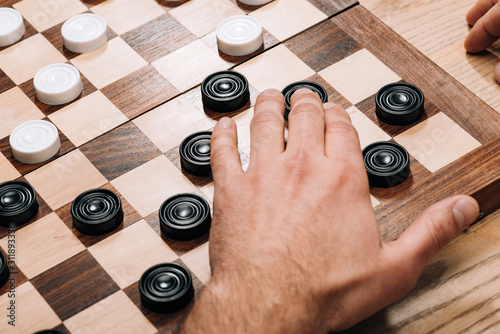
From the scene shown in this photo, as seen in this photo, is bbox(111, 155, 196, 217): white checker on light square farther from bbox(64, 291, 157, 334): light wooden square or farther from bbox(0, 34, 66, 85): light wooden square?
bbox(0, 34, 66, 85): light wooden square

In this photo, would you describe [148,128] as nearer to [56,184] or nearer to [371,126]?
[56,184]

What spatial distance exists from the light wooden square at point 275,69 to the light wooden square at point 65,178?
0.54 metres

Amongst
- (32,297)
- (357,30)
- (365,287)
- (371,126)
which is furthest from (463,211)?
(32,297)

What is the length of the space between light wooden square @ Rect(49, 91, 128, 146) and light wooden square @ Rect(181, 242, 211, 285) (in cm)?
50

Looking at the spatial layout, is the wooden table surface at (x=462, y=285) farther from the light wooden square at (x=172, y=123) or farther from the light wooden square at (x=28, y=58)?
the light wooden square at (x=28, y=58)

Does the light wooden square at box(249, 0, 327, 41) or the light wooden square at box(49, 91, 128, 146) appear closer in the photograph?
the light wooden square at box(49, 91, 128, 146)

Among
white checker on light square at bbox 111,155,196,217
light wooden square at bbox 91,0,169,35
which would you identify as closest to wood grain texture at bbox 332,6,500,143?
light wooden square at bbox 91,0,169,35

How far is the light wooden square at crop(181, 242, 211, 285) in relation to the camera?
1.59 meters

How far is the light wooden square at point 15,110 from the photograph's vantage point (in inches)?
77.5

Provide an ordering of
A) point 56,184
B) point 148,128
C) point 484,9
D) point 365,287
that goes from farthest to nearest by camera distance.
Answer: point 484,9 < point 148,128 < point 56,184 < point 365,287

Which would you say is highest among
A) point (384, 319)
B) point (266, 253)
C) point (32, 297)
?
point (266, 253)

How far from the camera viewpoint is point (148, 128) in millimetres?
1918

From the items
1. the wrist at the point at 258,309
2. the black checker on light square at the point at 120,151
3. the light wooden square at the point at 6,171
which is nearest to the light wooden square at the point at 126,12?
the black checker on light square at the point at 120,151

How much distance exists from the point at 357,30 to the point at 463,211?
2.68 ft
